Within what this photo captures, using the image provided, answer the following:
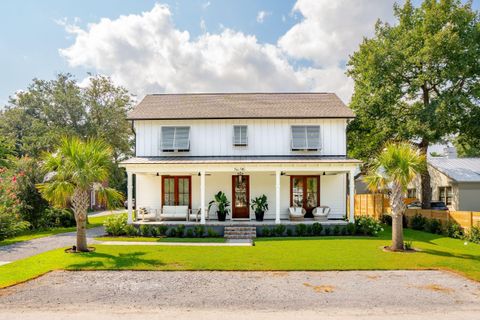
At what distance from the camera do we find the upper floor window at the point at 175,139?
64.1 ft

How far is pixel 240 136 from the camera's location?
64.7 feet

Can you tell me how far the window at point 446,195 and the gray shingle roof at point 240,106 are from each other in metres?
12.5

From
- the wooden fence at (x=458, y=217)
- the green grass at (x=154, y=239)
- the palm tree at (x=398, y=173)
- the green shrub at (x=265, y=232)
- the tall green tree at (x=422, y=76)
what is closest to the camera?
the palm tree at (x=398, y=173)

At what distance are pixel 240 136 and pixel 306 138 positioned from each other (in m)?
3.71

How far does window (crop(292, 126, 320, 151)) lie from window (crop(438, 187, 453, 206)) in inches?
556

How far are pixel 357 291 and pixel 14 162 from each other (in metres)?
19.7

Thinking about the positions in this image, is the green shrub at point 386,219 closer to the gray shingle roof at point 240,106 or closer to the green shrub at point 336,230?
the green shrub at point 336,230

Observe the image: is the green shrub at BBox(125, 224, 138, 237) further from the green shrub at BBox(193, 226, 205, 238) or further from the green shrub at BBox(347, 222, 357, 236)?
the green shrub at BBox(347, 222, 357, 236)

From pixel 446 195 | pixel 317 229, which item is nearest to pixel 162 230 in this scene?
pixel 317 229

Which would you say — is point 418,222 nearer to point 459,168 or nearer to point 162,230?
point 459,168

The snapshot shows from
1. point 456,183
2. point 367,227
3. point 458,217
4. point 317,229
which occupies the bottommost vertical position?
point 317,229

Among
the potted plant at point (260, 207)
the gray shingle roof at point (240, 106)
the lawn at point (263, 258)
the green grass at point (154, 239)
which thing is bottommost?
the green grass at point (154, 239)

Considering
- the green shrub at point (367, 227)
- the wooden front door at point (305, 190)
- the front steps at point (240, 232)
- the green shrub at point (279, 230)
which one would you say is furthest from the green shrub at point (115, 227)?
the green shrub at point (367, 227)

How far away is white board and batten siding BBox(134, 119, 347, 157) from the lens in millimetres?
19703
